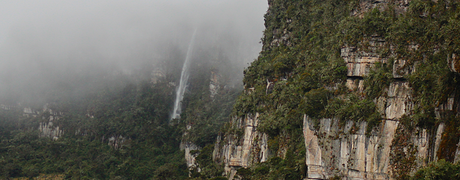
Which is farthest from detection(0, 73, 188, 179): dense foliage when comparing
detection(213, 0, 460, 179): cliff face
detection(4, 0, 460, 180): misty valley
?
detection(213, 0, 460, 179): cliff face

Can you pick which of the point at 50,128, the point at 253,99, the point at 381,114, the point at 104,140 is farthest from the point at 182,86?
Result: the point at 381,114

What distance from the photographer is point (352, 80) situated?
73.2 feet

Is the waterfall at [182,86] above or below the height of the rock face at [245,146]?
above

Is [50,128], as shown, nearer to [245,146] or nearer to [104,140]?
[104,140]

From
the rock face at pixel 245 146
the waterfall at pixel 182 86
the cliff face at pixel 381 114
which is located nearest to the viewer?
the cliff face at pixel 381 114

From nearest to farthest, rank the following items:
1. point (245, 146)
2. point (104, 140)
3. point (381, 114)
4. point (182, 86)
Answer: point (381, 114) < point (245, 146) < point (104, 140) < point (182, 86)

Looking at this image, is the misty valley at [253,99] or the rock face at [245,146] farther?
the rock face at [245,146]

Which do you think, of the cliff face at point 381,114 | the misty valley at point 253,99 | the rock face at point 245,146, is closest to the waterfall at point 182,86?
the misty valley at point 253,99

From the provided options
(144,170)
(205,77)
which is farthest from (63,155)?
(205,77)

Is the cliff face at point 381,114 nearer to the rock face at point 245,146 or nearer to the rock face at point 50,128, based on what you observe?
the rock face at point 245,146

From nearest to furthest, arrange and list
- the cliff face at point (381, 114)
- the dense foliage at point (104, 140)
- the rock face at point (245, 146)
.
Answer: the cliff face at point (381, 114) → the rock face at point (245, 146) → the dense foliage at point (104, 140)

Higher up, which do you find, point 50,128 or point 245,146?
point 50,128

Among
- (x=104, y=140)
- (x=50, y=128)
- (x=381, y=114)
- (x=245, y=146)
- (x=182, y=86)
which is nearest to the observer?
(x=381, y=114)

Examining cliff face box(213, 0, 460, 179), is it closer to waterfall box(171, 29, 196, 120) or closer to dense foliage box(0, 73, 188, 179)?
dense foliage box(0, 73, 188, 179)
